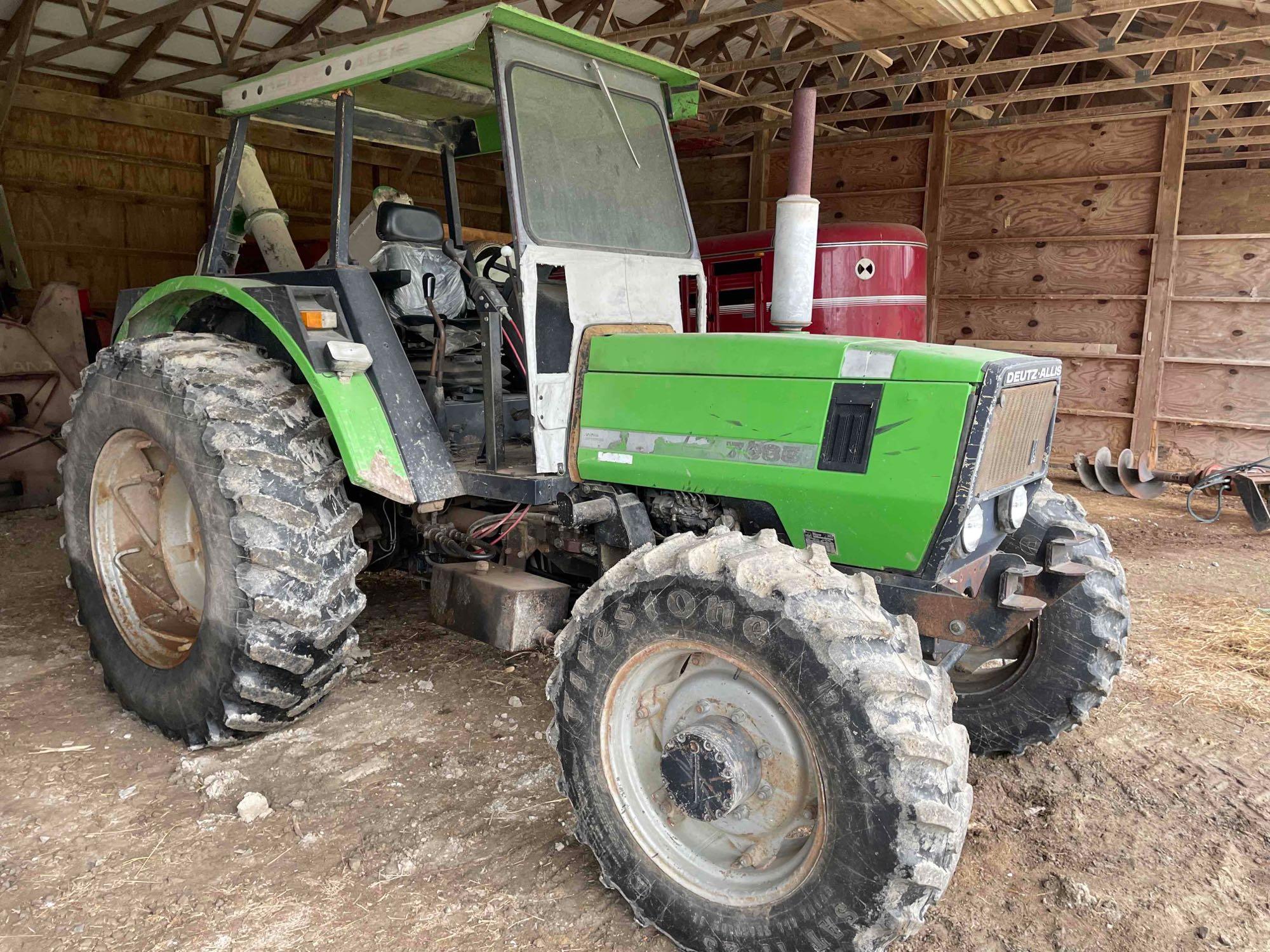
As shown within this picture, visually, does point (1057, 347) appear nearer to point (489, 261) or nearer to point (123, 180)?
point (489, 261)

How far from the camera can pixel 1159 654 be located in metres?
4.35

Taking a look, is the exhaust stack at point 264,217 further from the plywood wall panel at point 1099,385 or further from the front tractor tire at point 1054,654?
the plywood wall panel at point 1099,385

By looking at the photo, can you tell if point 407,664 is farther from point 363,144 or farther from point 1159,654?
point 1159,654

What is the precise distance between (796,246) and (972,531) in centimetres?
101

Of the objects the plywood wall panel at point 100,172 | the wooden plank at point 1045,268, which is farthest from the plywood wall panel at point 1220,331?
the plywood wall panel at point 100,172

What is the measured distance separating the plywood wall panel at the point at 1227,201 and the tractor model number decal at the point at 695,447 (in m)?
10.4

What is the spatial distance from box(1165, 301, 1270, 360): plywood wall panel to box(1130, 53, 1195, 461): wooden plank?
0.13 meters

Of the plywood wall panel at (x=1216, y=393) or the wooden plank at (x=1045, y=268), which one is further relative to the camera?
the wooden plank at (x=1045, y=268)

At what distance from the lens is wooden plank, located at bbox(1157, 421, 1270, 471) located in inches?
328

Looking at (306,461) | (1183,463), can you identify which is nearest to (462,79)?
(306,461)

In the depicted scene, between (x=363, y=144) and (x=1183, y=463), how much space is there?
7.80 meters

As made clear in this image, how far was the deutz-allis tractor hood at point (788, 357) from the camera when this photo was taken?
2.41 metres

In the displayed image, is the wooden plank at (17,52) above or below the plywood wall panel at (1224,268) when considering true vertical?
above

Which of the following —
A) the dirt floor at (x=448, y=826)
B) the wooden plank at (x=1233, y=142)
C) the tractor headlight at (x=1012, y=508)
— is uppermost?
the wooden plank at (x=1233, y=142)
